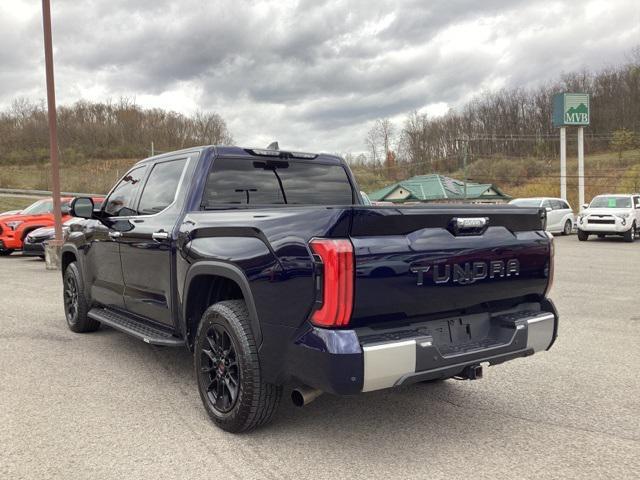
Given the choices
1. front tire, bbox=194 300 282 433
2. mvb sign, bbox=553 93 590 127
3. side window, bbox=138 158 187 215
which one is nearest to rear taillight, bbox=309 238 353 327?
front tire, bbox=194 300 282 433

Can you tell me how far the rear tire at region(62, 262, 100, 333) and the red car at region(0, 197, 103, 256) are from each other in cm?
934

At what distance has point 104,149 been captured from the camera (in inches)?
3292

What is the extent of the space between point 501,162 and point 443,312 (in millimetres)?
79814

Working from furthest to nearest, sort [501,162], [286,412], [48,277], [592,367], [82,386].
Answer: [501,162] < [48,277] < [592,367] < [82,386] < [286,412]

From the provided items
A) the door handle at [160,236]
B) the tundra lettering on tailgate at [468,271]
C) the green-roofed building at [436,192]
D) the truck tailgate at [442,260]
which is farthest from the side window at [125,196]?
the green-roofed building at [436,192]

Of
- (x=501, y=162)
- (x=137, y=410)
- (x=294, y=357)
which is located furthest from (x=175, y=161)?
(x=501, y=162)

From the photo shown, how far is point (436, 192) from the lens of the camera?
59.7m

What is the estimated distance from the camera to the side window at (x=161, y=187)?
177 inches

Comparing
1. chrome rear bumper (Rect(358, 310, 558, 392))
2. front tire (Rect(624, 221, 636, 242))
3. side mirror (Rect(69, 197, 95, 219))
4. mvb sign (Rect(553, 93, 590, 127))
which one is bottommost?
front tire (Rect(624, 221, 636, 242))

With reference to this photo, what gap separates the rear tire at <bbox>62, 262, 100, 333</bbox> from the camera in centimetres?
593

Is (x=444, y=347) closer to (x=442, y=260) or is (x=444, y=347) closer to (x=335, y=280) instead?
(x=442, y=260)

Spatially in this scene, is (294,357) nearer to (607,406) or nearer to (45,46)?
(607,406)

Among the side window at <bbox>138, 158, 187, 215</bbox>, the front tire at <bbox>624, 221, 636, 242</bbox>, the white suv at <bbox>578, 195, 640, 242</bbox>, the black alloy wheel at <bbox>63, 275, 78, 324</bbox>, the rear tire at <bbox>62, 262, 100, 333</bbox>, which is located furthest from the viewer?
the front tire at <bbox>624, 221, 636, 242</bbox>

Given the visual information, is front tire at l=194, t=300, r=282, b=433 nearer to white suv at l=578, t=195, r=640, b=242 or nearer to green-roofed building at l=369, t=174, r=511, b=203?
white suv at l=578, t=195, r=640, b=242
